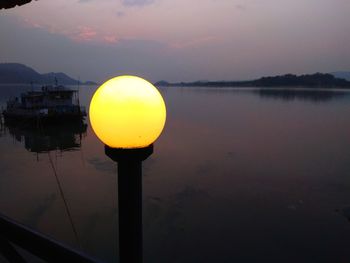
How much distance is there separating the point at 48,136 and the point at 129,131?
35.6m

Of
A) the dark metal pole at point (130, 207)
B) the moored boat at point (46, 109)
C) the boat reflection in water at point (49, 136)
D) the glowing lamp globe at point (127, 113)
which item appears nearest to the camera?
the glowing lamp globe at point (127, 113)

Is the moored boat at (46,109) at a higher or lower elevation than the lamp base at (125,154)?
lower

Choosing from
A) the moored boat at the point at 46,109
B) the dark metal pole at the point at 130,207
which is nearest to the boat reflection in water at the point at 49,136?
the moored boat at the point at 46,109

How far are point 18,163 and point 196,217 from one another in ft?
54.7

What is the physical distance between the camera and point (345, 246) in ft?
33.5

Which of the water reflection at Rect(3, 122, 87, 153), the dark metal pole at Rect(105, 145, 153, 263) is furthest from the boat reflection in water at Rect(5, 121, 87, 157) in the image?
the dark metal pole at Rect(105, 145, 153, 263)

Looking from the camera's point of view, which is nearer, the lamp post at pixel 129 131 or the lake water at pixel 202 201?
the lamp post at pixel 129 131

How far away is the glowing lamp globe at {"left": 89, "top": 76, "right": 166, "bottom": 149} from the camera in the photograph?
122 cm

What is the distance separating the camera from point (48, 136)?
33.2m

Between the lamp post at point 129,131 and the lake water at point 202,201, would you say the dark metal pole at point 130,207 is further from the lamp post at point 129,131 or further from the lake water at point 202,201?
the lake water at point 202,201

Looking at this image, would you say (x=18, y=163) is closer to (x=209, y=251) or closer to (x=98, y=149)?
(x=98, y=149)

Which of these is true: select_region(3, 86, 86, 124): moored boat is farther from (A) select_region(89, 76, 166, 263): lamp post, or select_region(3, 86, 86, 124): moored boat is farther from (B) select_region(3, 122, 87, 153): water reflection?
(A) select_region(89, 76, 166, 263): lamp post

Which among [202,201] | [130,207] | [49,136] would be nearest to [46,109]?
[49,136]

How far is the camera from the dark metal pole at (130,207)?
1328 mm
